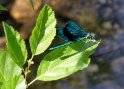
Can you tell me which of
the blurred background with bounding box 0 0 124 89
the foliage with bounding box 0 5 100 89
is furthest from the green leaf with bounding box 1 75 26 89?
the blurred background with bounding box 0 0 124 89

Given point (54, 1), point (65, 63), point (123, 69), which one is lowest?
point (123, 69)

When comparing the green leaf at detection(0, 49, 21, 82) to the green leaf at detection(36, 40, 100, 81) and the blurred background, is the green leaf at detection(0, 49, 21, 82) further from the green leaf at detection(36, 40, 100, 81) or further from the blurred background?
the blurred background

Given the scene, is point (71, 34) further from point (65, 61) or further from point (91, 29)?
point (91, 29)

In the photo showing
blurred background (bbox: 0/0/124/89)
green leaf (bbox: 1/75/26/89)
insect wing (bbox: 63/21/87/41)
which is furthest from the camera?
blurred background (bbox: 0/0/124/89)

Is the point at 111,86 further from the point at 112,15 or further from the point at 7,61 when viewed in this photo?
the point at 7,61

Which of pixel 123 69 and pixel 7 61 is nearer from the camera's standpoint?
pixel 7 61

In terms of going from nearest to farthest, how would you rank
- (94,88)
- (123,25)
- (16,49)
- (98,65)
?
(16,49)
(94,88)
(98,65)
(123,25)

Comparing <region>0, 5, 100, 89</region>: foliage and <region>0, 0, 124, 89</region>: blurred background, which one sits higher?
<region>0, 5, 100, 89</region>: foliage

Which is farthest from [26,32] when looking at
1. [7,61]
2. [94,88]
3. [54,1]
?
[7,61]
